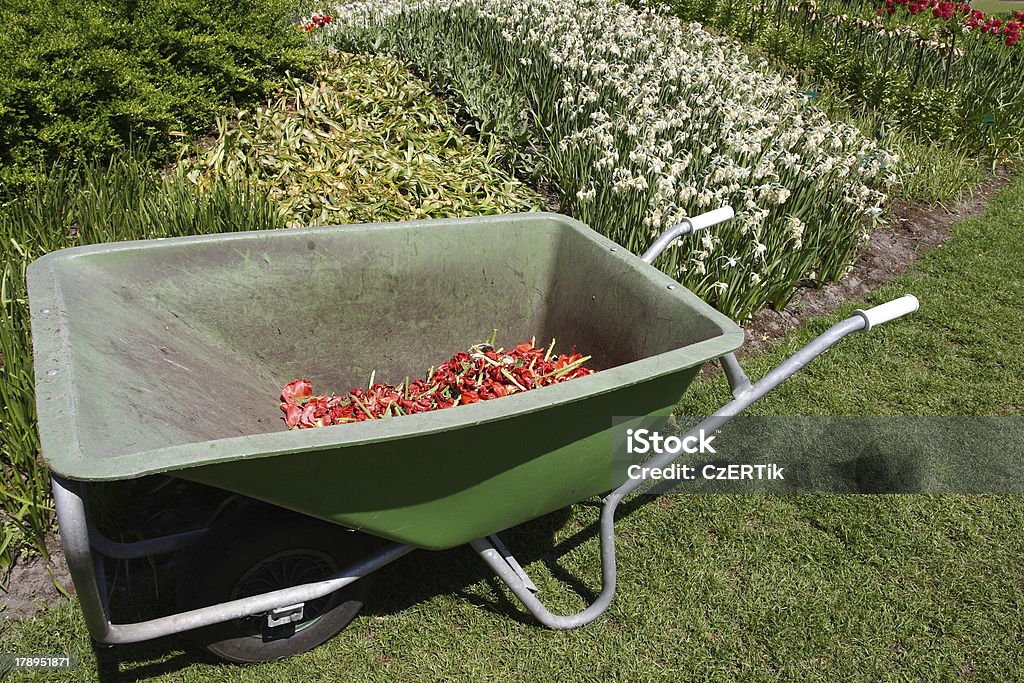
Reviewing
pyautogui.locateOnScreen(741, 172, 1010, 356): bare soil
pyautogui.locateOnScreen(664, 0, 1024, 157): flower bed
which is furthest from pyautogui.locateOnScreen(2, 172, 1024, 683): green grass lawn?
pyautogui.locateOnScreen(664, 0, 1024, 157): flower bed

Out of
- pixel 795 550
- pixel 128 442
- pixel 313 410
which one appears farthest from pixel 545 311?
pixel 128 442

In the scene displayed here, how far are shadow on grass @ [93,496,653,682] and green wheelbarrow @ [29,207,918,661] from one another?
18cm

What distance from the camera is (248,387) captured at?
1.94 m

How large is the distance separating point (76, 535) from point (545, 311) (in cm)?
141

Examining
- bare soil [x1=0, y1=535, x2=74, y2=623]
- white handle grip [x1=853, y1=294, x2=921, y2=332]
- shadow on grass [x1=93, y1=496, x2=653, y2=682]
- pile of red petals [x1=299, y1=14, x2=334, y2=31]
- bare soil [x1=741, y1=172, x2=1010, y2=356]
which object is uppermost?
pile of red petals [x1=299, y1=14, x2=334, y2=31]

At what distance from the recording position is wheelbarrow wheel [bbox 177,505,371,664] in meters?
1.60

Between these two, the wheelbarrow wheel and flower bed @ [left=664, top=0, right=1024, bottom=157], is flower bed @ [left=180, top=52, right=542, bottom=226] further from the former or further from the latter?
flower bed @ [left=664, top=0, right=1024, bottom=157]

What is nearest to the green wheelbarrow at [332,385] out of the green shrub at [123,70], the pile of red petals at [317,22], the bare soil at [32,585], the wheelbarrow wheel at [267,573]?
the wheelbarrow wheel at [267,573]

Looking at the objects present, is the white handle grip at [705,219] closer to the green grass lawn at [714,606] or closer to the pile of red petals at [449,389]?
the pile of red petals at [449,389]

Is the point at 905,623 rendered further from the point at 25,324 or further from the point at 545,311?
the point at 25,324

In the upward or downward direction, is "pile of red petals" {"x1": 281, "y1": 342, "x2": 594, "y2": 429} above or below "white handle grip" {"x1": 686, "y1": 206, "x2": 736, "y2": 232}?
below

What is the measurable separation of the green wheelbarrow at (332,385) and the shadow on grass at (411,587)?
18 cm

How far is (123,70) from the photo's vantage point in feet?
10.1

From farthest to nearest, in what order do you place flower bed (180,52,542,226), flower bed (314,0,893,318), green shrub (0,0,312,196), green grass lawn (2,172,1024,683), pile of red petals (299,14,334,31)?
pile of red petals (299,14,334,31)
flower bed (180,52,542,226)
flower bed (314,0,893,318)
green shrub (0,0,312,196)
green grass lawn (2,172,1024,683)
